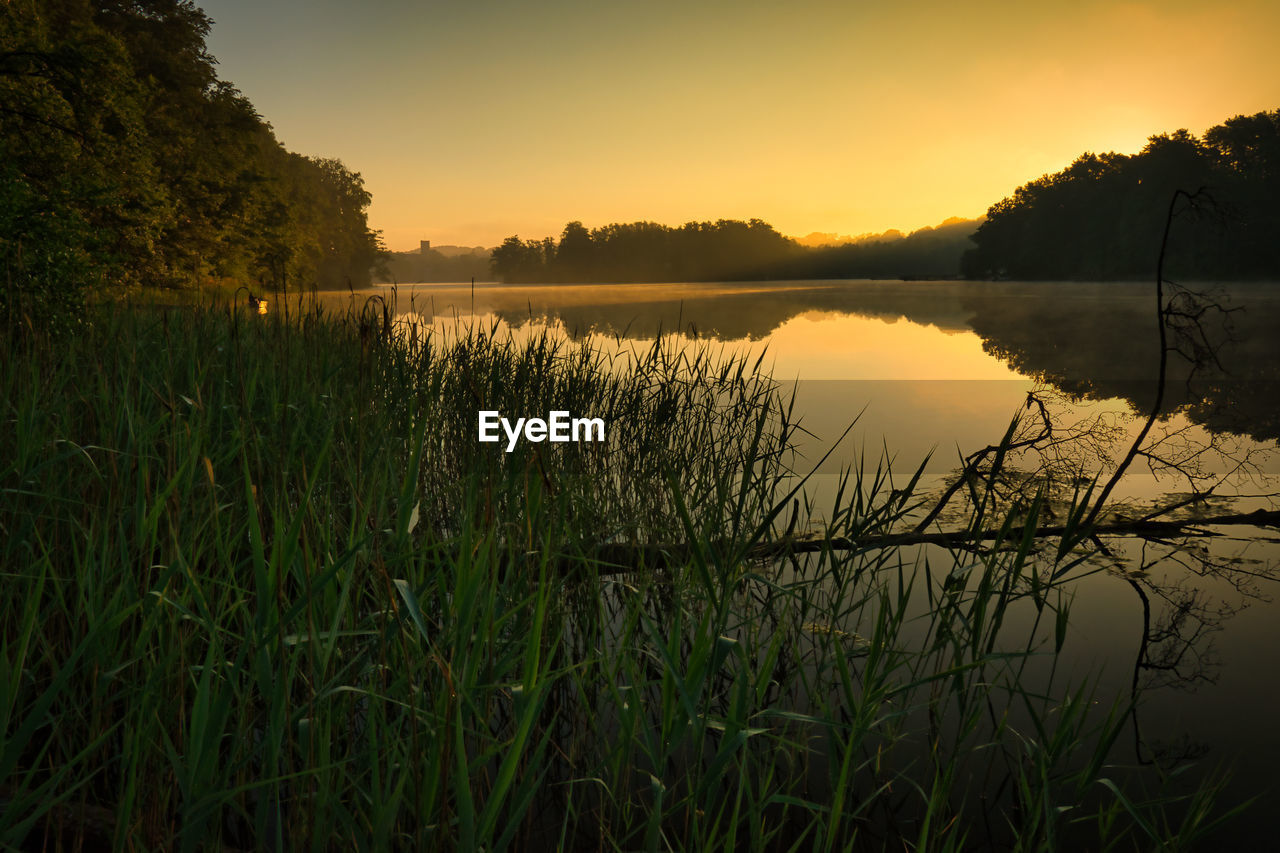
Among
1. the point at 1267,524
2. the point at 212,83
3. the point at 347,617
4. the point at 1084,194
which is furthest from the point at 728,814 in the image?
the point at 1084,194

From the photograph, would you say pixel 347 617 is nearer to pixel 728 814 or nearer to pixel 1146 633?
pixel 728 814

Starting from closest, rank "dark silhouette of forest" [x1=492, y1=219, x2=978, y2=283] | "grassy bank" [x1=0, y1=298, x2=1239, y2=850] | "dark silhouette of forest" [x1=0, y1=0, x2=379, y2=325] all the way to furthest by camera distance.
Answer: "grassy bank" [x1=0, y1=298, x2=1239, y2=850] < "dark silhouette of forest" [x1=0, y1=0, x2=379, y2=325] < "dark silhouette of forest" [x1=492, y1=219, x2=978, y2=283]

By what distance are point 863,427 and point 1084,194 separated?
58.7 meters

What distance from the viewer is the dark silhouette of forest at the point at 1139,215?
41.5 meters

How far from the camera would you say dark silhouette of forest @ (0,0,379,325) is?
6.36 m

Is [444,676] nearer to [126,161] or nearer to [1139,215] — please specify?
[126,161]

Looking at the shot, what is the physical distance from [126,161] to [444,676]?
21320 millimetres

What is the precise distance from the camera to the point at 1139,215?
4834cm

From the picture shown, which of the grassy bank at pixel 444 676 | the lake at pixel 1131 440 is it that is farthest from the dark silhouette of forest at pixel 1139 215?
the grassy bank at pixel 444 676

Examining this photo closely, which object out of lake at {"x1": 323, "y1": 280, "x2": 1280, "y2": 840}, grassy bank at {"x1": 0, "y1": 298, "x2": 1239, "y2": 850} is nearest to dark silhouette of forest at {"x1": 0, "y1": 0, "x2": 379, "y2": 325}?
grassy bank at {"x1": 0, "y1": 298, "x2": 1239, "y2": 850}

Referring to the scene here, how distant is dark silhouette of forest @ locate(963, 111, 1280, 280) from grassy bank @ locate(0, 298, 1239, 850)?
123 feet

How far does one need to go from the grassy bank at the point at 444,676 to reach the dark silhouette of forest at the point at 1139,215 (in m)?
37.4

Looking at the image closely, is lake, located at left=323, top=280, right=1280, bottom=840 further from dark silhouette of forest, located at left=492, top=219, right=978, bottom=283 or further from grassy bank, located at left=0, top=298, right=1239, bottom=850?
dark silhouette of forest, located at left=492, top=219, right=978, bottom=283

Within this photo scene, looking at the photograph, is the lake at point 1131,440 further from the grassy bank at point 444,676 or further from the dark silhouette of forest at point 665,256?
the dark silhouette of forest at point 665,256
